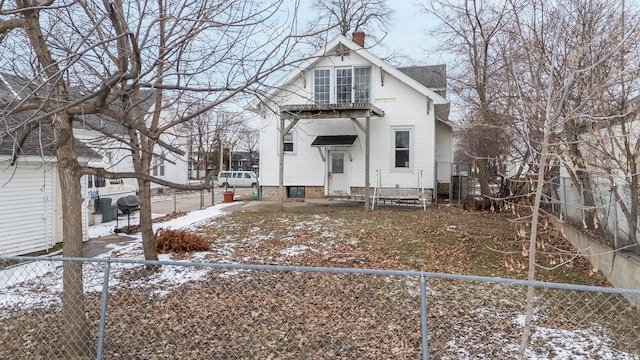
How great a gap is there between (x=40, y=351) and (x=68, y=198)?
1.80 m

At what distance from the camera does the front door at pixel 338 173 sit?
17.7m

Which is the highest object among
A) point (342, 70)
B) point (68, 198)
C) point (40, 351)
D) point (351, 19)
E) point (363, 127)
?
point (351, 19)

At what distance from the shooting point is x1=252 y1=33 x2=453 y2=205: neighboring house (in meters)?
16.6

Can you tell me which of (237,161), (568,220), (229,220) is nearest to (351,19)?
(229,220)

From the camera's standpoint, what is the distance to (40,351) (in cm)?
463

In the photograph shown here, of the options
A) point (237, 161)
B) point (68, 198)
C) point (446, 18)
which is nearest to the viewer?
point (68, 198)

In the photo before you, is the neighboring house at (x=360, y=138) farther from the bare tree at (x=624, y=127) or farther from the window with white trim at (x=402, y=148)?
the bare tree at (x=624, y=127)

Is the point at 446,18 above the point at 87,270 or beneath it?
above

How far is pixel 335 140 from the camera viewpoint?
56.1 feet

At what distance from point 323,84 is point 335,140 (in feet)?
8.09

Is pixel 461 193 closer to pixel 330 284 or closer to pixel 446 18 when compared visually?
pixel 446 18

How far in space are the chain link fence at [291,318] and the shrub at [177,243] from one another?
5.36 ft

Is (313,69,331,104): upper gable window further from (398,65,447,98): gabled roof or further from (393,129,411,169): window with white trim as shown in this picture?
(398,65,447,98): gabled roof

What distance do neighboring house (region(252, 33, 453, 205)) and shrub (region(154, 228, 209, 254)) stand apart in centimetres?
765
